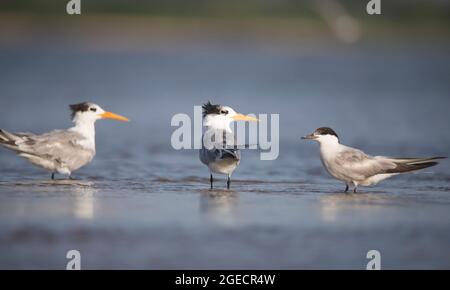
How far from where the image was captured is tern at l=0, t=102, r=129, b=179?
9156 millimetres

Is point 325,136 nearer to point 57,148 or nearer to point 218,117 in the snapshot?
point 218,117

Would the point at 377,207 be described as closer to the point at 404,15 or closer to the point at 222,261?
the point at 222,261

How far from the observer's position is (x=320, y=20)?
35844 millimetres

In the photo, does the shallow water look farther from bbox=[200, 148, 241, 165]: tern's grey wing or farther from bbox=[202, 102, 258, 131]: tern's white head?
bbox=[202, 102, 258, 131]: tern's white head

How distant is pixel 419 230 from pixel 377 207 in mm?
941

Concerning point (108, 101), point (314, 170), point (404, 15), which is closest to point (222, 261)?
point (314, 170)

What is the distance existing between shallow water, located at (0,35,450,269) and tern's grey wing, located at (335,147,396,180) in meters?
0.23
